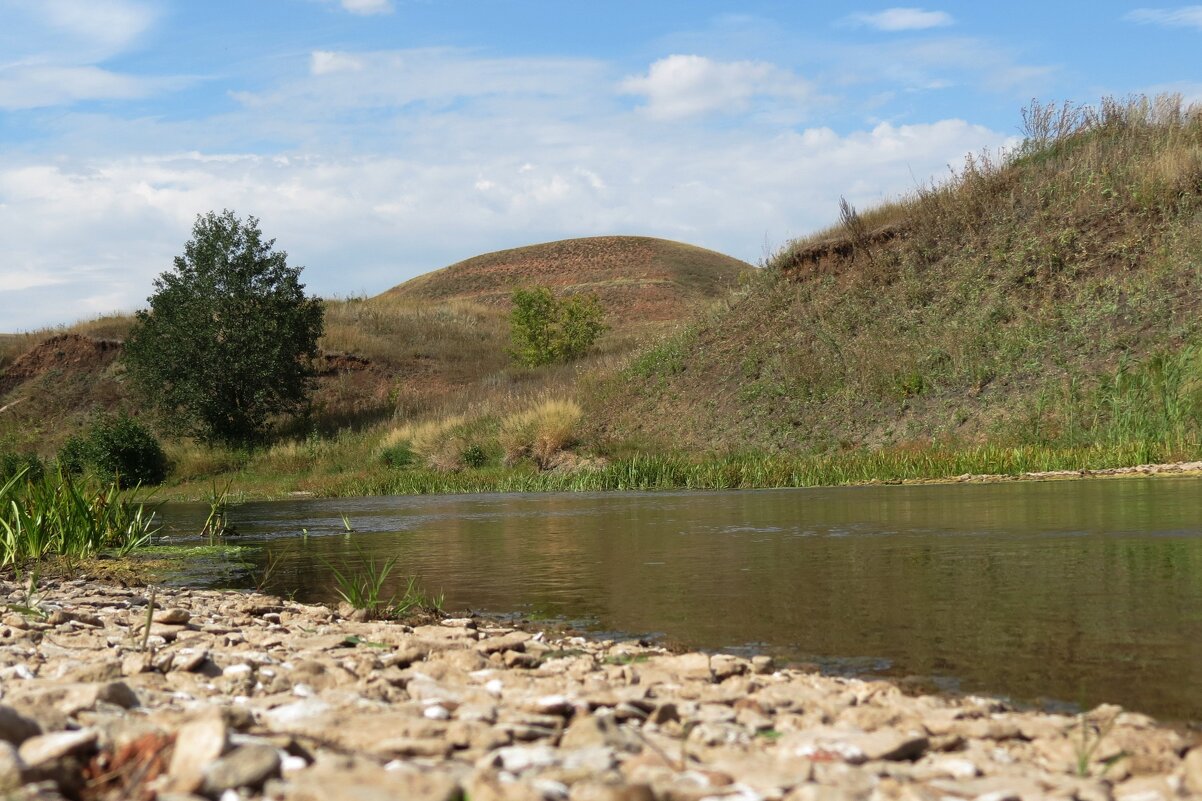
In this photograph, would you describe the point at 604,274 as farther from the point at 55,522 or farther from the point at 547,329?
the point at 55,522

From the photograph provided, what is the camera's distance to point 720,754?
2.92 meters

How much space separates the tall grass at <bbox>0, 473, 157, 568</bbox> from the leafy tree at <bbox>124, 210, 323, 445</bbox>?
28599 millimetres

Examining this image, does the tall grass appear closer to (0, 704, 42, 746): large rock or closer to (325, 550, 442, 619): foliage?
(325, 550, 442, 619): foliage

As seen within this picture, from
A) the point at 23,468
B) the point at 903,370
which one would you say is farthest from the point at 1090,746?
the point at 903,370

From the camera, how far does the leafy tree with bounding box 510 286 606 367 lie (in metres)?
47.0

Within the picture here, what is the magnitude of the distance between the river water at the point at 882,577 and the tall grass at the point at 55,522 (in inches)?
43.8

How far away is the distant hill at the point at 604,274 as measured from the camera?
80.0m

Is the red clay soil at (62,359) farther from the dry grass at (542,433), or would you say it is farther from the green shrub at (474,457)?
the dry grass at (542,433)

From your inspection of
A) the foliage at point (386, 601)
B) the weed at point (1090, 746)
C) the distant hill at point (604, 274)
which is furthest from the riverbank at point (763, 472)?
the distant hill at point (604, 274)

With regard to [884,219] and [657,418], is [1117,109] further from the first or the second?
[657,418]

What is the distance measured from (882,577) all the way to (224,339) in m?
34.8

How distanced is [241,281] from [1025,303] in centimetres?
2663

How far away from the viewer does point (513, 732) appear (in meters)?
3.01

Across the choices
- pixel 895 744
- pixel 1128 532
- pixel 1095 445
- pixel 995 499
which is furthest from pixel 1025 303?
pixel 895 744
